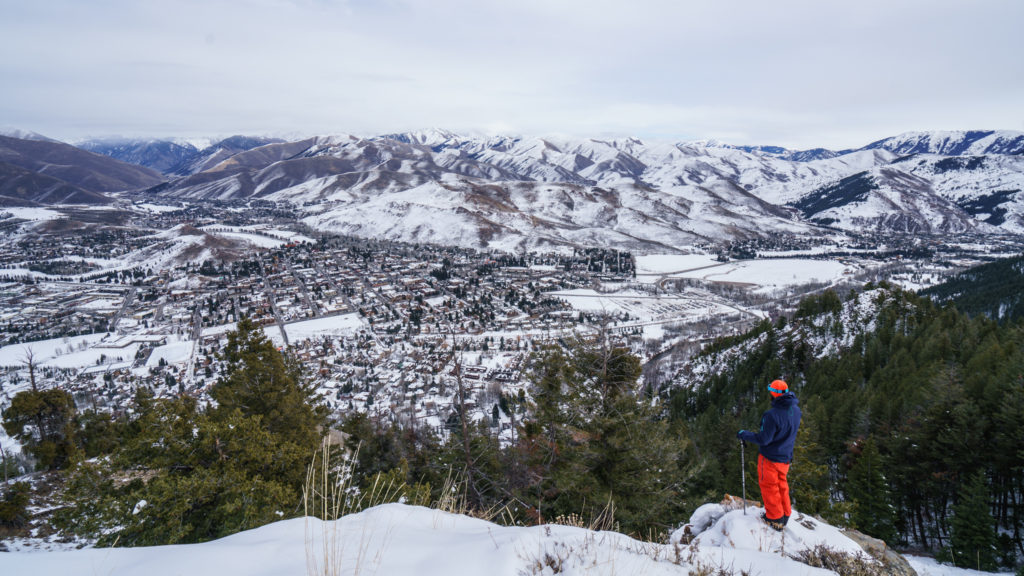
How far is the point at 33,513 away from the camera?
42.7 ft

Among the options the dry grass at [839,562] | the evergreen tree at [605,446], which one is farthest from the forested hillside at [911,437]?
the dry grass at [839,562]

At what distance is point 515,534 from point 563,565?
732 millimetres

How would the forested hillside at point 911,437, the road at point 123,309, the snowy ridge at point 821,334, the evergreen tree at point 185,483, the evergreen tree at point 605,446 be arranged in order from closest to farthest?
the evergreen tree at point 185,483, the evergreen tree at point 605,446, the forested hillside at point 911,437, the snowy ridge at point 821,334, the road at point 123,309

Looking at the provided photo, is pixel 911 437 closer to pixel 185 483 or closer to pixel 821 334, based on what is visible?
pixel 185 483

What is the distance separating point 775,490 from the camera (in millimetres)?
5688

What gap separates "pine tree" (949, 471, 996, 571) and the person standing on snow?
13077 mm

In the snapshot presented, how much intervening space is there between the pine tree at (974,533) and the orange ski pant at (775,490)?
13.0m

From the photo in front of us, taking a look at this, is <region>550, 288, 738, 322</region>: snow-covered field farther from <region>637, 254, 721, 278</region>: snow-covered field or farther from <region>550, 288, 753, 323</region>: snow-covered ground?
<region>637, 254, 721, 278</region>: snow-covered field

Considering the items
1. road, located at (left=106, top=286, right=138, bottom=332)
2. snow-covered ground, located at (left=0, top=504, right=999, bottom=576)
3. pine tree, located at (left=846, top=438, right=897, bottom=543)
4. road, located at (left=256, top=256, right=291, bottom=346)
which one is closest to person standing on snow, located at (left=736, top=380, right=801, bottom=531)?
snow-covered ground, located at (left=0, top=504, right=999, bottom=576)

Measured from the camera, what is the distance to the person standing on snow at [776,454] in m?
5.66

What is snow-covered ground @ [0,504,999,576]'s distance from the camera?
3.12 metres

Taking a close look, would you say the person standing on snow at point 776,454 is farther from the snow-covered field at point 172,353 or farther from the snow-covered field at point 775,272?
the snow-covered field at point 775,272

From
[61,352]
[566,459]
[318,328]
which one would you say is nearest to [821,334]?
[566,459]

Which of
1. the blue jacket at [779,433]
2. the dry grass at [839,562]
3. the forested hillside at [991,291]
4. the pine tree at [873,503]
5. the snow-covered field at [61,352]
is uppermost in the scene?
the blue jacket at [779,433]
